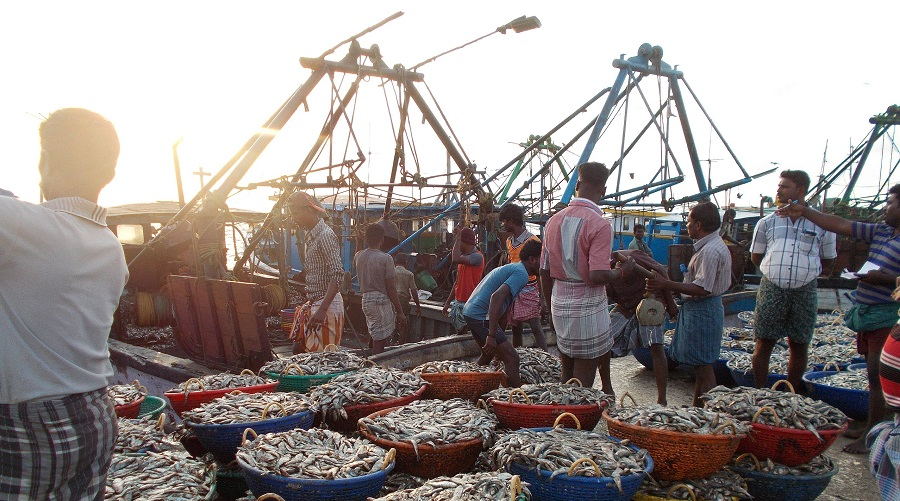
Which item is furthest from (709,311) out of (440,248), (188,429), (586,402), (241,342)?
(440,248)

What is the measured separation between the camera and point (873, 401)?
487cm

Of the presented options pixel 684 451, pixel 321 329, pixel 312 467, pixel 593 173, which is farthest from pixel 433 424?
pixel 321 329

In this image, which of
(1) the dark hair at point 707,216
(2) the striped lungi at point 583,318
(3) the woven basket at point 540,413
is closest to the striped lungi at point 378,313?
(2) the striped lungi at point 583,318

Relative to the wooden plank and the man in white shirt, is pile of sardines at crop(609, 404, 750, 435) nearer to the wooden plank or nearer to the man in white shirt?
the man in white shirt

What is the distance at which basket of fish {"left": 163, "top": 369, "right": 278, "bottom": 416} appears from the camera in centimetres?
464

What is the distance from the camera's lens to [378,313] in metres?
7.32

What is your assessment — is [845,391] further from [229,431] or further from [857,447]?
[229,431]

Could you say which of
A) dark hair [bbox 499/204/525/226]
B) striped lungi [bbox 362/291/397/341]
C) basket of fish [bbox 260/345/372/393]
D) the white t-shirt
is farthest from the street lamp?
the white t-shirt

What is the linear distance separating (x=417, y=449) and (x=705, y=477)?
1.79 meters

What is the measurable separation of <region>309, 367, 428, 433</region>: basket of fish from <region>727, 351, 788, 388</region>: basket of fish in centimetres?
376

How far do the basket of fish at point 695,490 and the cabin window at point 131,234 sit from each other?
1335 cm

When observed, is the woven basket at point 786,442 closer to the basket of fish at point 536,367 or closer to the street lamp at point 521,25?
the basket of fish at point 536,367

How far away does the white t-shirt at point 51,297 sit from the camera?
6.43 feet

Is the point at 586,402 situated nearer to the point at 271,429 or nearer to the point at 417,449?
the point at 417,449
